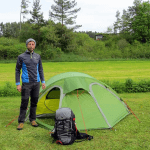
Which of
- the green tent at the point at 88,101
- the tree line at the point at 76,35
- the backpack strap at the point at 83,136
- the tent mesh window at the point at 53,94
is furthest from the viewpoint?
the tree line at the point at 76,35

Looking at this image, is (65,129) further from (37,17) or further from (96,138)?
(37,17)

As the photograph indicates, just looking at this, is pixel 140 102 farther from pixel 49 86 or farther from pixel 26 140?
pixel 26 140

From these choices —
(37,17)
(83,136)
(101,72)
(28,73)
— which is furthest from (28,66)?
(37,17)

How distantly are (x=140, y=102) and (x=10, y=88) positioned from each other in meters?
6.18

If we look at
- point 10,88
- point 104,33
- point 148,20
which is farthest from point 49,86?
point 104,33

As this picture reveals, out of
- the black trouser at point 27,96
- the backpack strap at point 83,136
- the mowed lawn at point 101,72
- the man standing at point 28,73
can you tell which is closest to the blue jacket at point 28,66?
the man standing at point 28,73

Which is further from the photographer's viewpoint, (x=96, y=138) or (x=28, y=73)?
(x=28, y=73)

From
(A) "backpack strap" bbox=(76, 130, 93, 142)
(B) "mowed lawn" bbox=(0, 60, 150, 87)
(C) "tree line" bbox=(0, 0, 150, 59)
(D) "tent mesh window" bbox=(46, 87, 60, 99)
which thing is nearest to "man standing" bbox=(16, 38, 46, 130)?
(A) "backpack strap" bbox=(76, 130, 93, 142)

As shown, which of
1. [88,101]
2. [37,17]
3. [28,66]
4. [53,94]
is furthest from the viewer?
[37,17]

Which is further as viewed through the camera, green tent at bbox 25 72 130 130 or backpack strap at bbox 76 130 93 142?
green tent at bbox 25 72 130 130

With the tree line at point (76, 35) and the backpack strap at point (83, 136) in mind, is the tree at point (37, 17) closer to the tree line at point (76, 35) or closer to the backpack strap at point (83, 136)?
the tree line at point (76, 35)

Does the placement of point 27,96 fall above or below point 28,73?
below

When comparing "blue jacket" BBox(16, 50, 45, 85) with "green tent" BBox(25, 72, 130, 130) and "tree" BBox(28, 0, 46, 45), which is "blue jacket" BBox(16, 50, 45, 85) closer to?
"green tent" BBox(25, 72, 130, 130)

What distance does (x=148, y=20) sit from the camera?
162 ft
